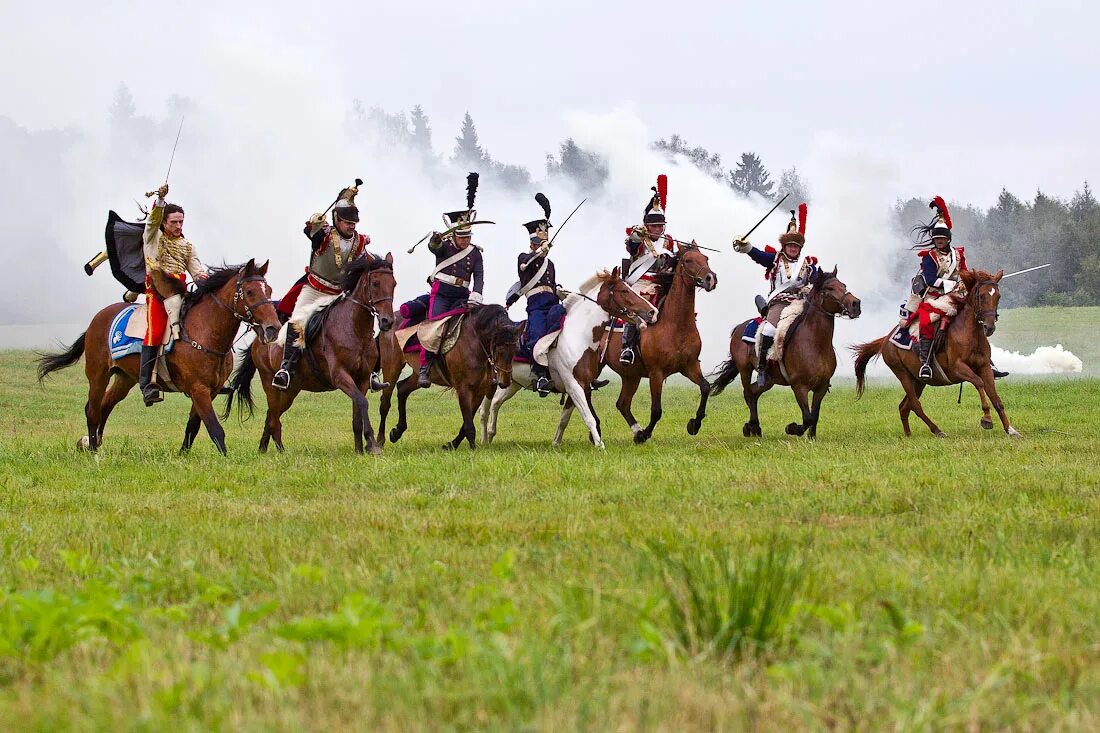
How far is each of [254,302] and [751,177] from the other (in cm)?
7772

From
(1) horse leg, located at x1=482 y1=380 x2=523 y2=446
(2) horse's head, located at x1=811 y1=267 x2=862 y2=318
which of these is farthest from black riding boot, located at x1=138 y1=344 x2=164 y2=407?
(2) horse's head, located at x1=811 y1=267 x2=862 y2=318

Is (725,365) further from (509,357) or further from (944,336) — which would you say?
(509,357)

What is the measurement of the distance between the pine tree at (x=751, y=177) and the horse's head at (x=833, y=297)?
224ft

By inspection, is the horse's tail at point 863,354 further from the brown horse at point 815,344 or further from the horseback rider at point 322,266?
the horseback rider at point 322,266

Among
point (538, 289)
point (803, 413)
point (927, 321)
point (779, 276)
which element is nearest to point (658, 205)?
point (779, 276)

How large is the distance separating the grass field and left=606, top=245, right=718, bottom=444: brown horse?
5.86 m

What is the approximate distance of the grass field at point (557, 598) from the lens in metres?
3.52

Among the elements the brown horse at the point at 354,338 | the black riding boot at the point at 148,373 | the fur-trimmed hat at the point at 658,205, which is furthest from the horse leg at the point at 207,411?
the fur-trimmed hat at the point at 658,205

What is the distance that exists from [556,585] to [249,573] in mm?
1690

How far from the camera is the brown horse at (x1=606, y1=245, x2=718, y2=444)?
680 inches

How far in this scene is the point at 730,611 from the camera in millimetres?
4227

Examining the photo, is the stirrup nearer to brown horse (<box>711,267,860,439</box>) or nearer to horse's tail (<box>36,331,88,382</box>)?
horse's tail (<box>36,331,88,382</box>)

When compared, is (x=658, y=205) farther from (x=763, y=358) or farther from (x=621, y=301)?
(x=621, y=301)

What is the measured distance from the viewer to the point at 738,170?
88.4 meters
